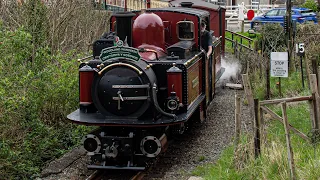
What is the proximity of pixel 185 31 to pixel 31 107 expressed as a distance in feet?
11.9

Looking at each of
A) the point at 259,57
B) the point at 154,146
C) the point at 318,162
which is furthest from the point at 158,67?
the point at 259,57

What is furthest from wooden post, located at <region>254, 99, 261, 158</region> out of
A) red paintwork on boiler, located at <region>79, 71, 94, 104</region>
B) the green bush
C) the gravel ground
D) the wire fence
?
the green bush

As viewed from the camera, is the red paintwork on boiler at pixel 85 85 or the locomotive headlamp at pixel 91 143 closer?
the locomotive headlamp at pixel 91 143

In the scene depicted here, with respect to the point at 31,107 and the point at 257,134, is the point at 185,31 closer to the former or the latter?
the point at 31,107

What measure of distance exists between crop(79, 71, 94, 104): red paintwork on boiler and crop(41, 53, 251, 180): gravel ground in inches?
49.9

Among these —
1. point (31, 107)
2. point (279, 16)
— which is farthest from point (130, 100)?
point (279, 16)

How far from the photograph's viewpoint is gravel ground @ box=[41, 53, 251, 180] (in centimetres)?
905

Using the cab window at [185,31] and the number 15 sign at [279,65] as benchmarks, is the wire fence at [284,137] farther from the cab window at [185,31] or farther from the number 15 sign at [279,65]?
the cab window at [185,31]

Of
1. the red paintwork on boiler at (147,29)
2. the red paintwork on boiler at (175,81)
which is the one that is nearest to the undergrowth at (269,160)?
the red paintwork on boiler at (175,81)

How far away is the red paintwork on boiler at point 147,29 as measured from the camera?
10.4 metres

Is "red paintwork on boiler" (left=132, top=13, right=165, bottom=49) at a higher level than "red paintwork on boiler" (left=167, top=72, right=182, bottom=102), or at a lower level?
higher

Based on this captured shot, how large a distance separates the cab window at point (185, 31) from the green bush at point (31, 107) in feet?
8.63

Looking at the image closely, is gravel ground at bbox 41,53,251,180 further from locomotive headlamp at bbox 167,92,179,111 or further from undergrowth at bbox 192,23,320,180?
locomotive headlamp at bbox 167,92,179,111

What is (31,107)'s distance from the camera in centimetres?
1039
